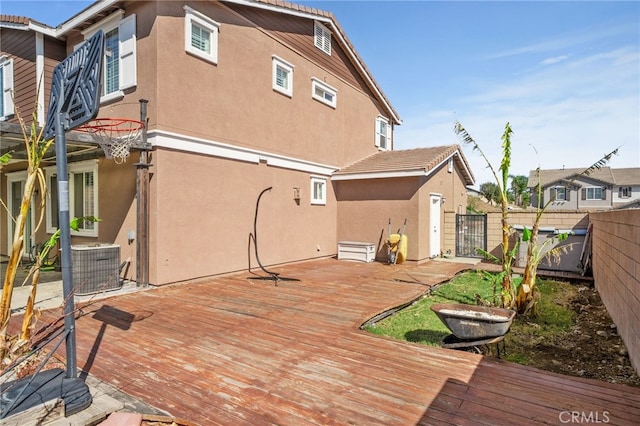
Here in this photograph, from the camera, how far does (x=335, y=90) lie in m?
13.5

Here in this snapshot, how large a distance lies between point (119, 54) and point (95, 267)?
16.3 ft

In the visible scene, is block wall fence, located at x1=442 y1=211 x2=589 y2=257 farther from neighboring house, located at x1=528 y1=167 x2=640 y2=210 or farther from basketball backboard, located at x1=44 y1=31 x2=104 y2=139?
neighboring house, located at x1=528 y1=167 x2=640 y2=210

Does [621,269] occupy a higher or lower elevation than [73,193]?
lower

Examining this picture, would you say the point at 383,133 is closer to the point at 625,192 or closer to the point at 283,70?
the point at 283,70

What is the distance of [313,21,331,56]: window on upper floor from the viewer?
12422mm

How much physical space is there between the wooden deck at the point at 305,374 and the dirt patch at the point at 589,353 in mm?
657

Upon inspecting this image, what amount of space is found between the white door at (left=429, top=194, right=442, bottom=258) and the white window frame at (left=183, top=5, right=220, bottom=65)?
27.1 ft

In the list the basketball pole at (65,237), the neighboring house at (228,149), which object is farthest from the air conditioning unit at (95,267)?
the basketball pole at (65,237)

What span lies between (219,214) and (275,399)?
6.22 metres

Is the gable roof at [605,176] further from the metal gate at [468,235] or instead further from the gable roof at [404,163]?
the gable roof at [404,163]

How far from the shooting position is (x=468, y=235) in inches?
560

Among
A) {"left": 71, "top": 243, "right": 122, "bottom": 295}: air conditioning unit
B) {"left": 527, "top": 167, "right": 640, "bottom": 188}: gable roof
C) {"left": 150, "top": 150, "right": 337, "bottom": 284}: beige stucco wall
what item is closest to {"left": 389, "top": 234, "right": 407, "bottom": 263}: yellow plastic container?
{"left": 150, "top": 150, "right": 337, "bottom": 284}: beige stucco wall

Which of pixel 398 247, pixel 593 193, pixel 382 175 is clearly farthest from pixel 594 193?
pixel 398 247

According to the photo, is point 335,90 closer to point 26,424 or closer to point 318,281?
point 318,281
